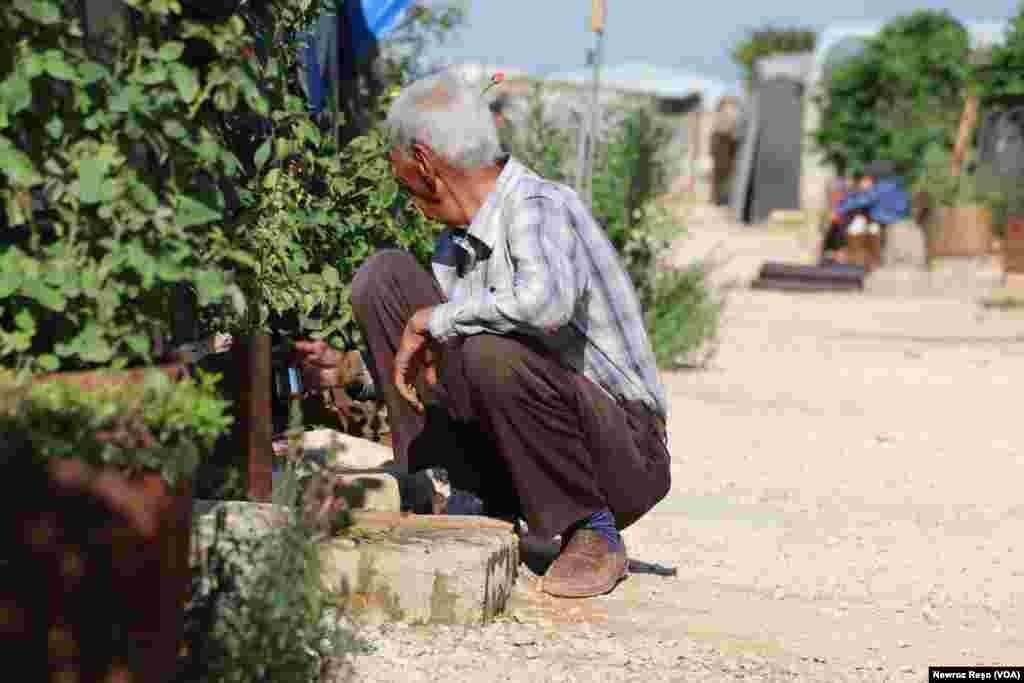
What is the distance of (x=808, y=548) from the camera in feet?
15.7

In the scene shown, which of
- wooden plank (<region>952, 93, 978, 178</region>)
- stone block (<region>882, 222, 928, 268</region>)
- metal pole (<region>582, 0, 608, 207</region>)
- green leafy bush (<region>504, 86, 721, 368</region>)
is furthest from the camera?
wooden plank (<region>952, 93, 978, 178</region>)

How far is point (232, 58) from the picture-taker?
2.57m

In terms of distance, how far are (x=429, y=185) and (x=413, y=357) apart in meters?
0.40

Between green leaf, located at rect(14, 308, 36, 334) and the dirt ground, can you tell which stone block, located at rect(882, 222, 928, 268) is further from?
green leaf, located at rect(14, 308, 36, 334)

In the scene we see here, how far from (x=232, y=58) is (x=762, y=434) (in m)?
4.77

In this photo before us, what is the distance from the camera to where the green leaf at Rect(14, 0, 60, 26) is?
2330mm

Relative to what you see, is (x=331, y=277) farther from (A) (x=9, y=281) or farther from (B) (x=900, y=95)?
(B) (x=900, y=95)

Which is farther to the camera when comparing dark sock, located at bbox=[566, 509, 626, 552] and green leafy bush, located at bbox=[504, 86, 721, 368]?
green leafy bush, located at bbox=[504, 86, 721, 368]

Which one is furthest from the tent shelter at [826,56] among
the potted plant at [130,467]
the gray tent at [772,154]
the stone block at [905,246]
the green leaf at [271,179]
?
the potted plant at [130,467]

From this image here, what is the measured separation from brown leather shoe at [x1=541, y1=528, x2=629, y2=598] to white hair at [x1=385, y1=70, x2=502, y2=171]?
3.09ft

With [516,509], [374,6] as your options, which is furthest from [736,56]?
[516,509]

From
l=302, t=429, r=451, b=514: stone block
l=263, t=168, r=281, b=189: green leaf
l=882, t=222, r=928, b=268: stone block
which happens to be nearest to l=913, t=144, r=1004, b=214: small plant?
l=882, t=222, r=928, b=268: stone block

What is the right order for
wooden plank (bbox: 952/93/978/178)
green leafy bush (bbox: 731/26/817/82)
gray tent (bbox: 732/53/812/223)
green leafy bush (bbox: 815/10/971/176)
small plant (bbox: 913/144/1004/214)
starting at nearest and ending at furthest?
small plant (bbox: 913/144/1004/214)
wooden plank (bbox: 952/93/978/178)
green leafy bush (bbox: 815/10/971/176)
gray tent (bbox: 732/53/812/223)
green leafy bush (bbox: 731/26/817/82)

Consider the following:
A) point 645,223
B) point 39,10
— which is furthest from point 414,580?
point 645,223
